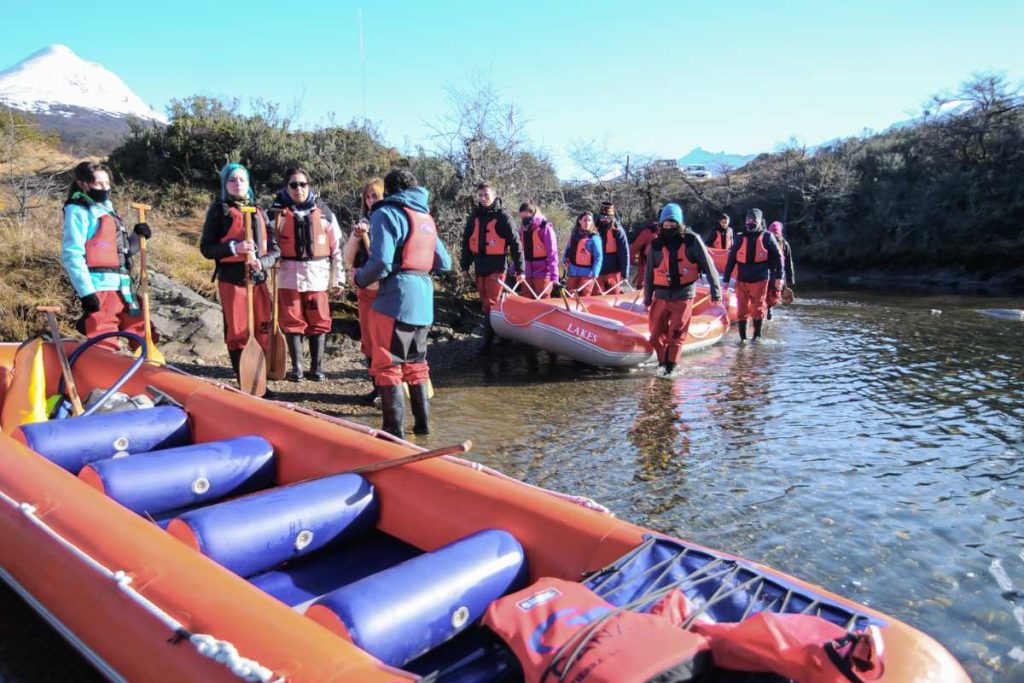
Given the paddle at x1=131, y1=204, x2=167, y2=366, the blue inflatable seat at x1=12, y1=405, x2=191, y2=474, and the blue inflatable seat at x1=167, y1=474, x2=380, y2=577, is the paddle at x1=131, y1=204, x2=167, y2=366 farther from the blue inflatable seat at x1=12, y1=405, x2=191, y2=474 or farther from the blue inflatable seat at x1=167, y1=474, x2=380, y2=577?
the blue inflatable seat at x1=167, y1=474, x2=380, y2=577

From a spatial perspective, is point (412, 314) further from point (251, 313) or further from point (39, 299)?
point (39, 299)

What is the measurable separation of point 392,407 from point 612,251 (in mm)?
5895

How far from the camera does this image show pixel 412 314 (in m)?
4.55

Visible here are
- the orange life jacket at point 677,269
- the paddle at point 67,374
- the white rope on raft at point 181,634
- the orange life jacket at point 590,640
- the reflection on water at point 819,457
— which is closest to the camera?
the orange life jacket at point 590,640

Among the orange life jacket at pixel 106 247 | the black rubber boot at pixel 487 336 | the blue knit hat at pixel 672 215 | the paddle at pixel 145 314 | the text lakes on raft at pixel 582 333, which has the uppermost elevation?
the blue knit hat at pixel 672 215

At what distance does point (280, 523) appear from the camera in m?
2.57

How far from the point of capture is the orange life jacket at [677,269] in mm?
6832

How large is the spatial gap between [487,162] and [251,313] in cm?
637

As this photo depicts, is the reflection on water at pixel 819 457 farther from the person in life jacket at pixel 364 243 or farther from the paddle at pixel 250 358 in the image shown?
the paddle at pixel 250 358

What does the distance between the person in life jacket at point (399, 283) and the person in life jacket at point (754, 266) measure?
5744 mm

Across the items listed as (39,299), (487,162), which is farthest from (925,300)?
(39,299)

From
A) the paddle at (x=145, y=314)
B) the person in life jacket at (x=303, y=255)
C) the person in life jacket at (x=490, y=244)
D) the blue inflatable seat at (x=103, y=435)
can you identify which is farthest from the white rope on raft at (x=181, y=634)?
the person in life jacket at (x=490, y=244)

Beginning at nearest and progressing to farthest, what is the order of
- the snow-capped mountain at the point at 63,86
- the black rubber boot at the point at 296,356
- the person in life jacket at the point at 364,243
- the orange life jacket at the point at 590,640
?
1. the orange life jacket at the point at 590,640
2. the person in life jacket at the point at 364,243
3. the black rubber boot at the point at 296,356
4. the snow-capped mountain at the point at 63,86

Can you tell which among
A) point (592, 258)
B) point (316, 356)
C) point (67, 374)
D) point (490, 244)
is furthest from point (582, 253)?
point (67, 374)
